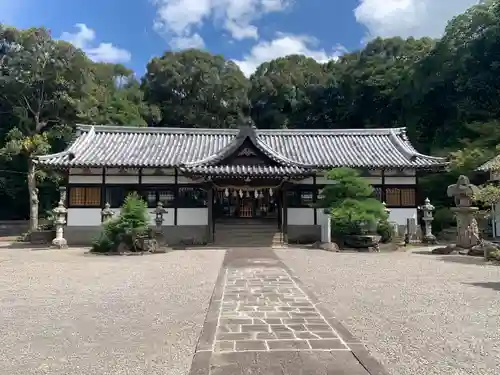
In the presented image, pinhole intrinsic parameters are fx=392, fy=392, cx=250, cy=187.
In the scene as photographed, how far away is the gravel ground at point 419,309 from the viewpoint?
173 inches

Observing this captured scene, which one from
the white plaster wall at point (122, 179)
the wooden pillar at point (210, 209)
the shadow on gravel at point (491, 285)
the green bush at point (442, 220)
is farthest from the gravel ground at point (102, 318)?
the green bush at point (442, 220)

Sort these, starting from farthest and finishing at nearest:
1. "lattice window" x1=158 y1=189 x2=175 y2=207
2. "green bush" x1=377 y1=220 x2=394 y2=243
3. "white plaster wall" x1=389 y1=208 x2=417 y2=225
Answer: "white plaster wall" x1=389 y1=208 x2=417 y2=225
"lattice window" x1=158 y1=189 x2=175 y2=207
"green bush" x1=377 y1=220 x2=394 y2=243

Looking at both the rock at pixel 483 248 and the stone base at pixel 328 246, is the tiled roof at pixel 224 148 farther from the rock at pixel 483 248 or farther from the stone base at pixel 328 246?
the rock at pixel 483 248

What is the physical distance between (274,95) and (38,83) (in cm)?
2613

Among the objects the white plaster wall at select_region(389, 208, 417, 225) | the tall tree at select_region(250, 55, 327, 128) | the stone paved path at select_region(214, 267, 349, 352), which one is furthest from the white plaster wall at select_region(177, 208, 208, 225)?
the tall tree at select_region(250, 55, 327, 128)

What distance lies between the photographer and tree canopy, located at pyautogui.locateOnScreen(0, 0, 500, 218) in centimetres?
2833

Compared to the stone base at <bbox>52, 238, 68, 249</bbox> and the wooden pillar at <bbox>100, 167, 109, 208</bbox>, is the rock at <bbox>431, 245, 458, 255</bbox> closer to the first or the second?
the wooden pillar at <bbox>100, 167, 109, 208</bbox>

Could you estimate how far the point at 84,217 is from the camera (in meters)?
20.3

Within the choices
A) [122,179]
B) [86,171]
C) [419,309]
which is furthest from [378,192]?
[86,171]

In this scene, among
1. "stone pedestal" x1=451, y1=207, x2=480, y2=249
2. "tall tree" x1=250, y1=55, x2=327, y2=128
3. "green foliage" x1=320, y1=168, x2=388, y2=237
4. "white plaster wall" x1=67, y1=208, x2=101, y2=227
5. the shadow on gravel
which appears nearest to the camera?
the shadow on gravel

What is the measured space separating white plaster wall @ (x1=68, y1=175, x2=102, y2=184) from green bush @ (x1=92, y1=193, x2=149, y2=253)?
5.19 meters

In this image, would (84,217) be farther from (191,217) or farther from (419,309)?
(419,309)

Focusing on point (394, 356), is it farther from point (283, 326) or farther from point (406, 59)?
point (406, 59)

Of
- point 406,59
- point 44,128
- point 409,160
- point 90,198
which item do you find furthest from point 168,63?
point 409,160
